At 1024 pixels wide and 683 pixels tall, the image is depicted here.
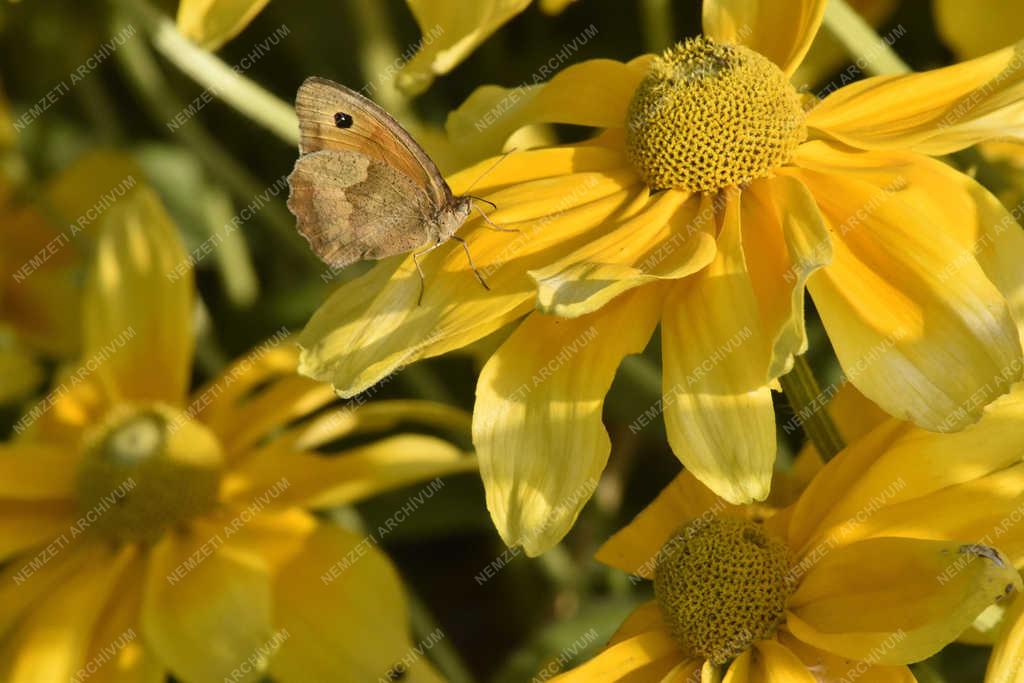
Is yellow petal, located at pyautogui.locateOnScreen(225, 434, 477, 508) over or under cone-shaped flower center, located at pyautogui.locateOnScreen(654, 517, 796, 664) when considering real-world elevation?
over

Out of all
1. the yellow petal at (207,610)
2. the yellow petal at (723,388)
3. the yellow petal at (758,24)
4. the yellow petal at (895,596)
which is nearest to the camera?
the yellow petal at (895,596)

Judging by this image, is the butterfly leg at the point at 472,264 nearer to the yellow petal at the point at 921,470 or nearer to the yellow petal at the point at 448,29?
the yellow petal at the point at 448,29

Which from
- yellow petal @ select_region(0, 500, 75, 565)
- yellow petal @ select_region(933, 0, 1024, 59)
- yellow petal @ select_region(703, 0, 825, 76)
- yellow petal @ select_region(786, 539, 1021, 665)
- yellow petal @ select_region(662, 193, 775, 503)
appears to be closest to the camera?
yellow petal @ select_region(786, 539, 1021, 665)

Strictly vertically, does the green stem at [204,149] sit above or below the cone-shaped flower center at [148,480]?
above

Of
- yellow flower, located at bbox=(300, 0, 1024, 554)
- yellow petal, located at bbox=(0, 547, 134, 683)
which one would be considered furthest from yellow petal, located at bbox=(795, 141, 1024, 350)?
yellow petal, located at bbox=(0, 547, 134, 683)

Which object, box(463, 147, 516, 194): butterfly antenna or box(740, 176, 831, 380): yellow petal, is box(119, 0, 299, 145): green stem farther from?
box(740, 176, 831, 380): yellow petal

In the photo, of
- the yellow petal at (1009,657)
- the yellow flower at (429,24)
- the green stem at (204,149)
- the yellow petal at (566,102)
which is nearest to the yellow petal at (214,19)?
the yellow flower at (429,24)
